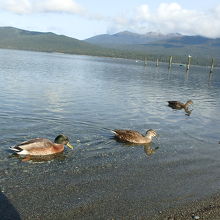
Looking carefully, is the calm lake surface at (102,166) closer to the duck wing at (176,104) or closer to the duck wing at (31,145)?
the duck wing at (31,145)

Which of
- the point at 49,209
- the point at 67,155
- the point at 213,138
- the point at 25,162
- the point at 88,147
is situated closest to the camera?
the point at 49,209

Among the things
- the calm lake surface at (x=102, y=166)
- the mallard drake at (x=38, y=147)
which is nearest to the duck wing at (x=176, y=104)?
the calm lake surface at (x=102, y=166)

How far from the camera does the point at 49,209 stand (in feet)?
38.0

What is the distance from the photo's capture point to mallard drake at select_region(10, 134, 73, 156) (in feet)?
53.1

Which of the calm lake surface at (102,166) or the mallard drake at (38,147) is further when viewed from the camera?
the mallard drake at (38,147)

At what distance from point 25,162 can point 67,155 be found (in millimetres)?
2259

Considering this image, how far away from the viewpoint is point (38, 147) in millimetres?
16609

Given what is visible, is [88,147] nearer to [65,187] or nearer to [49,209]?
[65,187]

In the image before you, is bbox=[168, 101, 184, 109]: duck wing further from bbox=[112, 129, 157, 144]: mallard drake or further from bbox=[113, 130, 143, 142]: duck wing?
bbox=[113, 130, 143, 142]: duck wing

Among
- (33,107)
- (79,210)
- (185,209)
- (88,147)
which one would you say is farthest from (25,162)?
(33,107)

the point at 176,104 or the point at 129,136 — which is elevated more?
the point at 129,136

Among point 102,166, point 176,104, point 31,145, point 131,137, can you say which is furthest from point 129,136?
point 176,104

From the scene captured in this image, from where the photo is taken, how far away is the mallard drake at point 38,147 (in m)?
16.2

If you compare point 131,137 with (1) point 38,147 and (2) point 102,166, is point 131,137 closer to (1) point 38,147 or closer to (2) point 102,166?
(2) point 102,166
